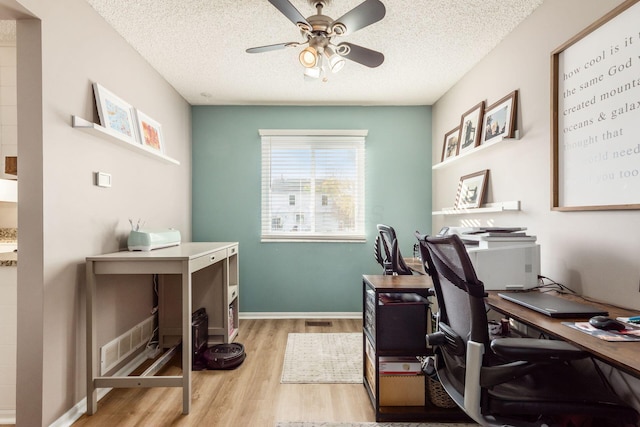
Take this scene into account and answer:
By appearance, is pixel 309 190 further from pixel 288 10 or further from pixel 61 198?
pixel 61 198

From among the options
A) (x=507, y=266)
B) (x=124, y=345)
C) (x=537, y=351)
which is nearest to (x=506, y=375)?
(x=537, y=351)

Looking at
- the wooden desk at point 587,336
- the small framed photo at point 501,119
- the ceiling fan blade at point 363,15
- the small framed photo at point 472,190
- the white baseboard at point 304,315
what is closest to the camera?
the wooden desk at point 587,336

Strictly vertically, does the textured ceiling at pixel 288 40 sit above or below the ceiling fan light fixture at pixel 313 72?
above

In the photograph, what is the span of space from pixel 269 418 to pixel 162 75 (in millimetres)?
3087

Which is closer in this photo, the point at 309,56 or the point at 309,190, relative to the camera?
the point at 309,56

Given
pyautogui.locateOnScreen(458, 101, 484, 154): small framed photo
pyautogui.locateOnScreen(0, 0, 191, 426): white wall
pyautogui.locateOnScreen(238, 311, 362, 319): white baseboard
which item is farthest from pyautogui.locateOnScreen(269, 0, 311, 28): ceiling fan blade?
pyautogui.locateOnScreen(238, 311, 362, 319): white baseboard

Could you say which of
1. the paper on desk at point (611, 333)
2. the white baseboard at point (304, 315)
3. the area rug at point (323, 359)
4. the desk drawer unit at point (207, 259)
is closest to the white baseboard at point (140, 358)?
the white baseboard at point (304, 315)

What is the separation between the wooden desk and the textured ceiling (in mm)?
1901

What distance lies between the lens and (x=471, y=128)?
308 cm

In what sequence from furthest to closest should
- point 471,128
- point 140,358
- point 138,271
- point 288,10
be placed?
1. point 471,128
2. point 140,358
3. point 138,271
4. point 288,10

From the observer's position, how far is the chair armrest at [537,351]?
1082 mm

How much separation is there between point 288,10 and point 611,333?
2.03 m

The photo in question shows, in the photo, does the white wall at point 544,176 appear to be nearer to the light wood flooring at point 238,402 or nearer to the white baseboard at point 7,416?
the light wood flooring at point 238,402

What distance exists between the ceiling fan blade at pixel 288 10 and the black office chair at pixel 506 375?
4.71ft
